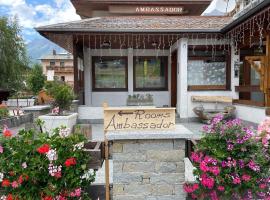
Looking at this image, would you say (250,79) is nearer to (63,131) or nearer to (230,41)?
(230,41)

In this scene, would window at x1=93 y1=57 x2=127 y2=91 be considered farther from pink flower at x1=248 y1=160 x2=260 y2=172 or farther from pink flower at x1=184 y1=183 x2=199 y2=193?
pink flower at x1=248 y1=160 x2=260 y2=172

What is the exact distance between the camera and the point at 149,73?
13.0 meters

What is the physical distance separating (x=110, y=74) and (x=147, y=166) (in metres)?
10.2

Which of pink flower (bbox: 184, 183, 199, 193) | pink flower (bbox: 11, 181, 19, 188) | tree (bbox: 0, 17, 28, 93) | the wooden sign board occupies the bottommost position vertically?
pink flower (bbox: 184, 183, 199, 193)

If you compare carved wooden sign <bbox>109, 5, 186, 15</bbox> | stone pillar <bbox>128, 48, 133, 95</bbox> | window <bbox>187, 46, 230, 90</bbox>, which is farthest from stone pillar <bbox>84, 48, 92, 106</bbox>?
carved wooden sign <bbox>109, 5, 186, 15</bbox>

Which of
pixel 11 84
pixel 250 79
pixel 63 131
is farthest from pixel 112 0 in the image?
pixel 63 131

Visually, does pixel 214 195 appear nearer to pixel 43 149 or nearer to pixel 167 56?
pixel 43 149

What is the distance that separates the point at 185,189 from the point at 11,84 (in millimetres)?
21013

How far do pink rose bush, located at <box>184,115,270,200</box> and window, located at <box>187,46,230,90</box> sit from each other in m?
7.98

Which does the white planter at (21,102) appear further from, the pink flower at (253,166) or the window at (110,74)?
the pink flower at (253,166)

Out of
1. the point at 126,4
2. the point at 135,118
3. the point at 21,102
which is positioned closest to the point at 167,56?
the point at 126,4

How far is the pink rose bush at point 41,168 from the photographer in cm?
259

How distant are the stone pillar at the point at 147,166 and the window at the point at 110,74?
1005 centimetres

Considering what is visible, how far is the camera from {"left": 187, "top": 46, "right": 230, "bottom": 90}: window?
1067 cm
